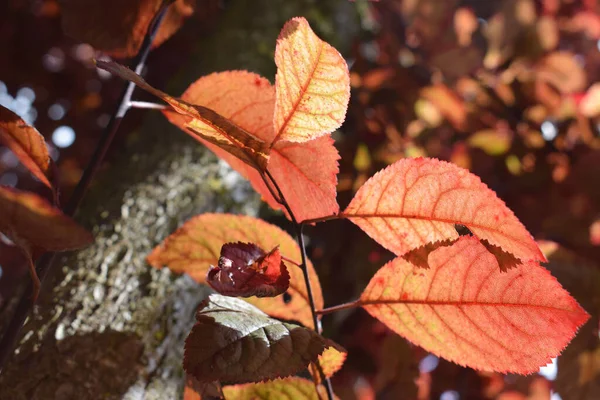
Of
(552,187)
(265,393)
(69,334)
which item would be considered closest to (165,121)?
(69,334)

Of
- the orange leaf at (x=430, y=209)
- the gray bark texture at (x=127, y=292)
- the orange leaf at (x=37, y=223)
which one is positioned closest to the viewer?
the orange leaf at (x=37, y=223)

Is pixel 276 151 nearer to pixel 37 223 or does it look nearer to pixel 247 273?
pixel 247 273

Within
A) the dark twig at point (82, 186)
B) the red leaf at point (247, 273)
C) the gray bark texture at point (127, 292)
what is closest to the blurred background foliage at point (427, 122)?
the gray bark texture at point (127, 292)

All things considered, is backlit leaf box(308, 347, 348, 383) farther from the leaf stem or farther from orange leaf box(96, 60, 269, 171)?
orange leaf box(96, 60, 269, 171)

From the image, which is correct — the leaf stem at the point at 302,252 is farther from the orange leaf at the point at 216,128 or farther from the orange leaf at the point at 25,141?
the orange leaf at the point at 25,141

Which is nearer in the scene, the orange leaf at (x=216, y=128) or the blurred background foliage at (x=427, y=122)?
the orange leaf at (x=216, y=128)

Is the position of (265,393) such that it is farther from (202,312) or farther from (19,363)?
(19,363)
